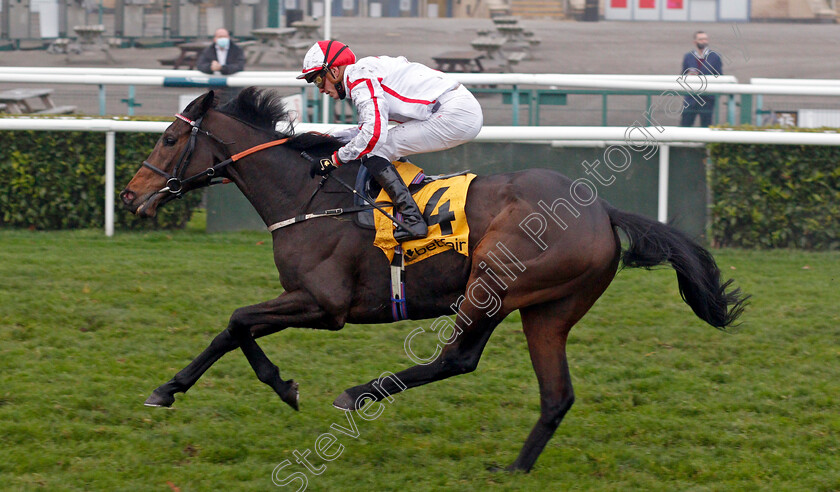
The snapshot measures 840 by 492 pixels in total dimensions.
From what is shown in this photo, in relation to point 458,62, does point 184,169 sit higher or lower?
lower

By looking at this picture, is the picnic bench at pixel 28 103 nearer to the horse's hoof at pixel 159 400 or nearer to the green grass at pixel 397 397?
the green grass at pixel 397 397

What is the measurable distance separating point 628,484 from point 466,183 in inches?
53.8

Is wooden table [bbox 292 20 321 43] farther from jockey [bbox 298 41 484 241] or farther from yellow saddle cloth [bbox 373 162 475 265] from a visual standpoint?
yellow saddle cloth [bbox 373 162 475 265]

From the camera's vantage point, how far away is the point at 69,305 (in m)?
5.63

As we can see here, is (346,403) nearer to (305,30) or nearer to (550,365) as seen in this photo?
(550,365)

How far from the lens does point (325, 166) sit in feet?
13.4

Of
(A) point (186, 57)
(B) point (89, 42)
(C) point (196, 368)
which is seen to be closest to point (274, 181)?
(C) point (196, 368)

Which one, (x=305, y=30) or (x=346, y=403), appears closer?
(x=346, y=403)

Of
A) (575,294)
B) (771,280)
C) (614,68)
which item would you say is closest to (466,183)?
(575,294)

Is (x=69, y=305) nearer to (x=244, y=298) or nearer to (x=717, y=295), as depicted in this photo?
(x=244, y=298)

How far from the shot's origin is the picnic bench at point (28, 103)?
942cm

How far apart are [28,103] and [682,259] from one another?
784cm

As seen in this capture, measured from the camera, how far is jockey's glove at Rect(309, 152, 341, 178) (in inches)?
160

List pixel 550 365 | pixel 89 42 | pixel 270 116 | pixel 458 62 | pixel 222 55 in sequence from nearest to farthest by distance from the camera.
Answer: pixel 550 365
pixel 270 116
pixel 222 55
pixel 458 62
pixel 89 42
